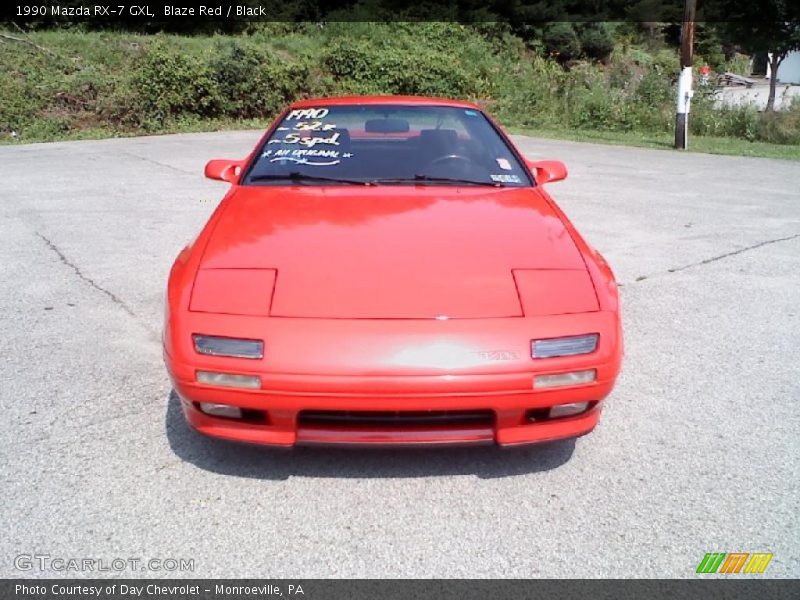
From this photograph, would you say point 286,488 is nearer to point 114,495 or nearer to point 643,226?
point 114,495

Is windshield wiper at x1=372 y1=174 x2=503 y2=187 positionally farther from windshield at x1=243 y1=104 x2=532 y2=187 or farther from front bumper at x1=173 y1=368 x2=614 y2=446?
front bumper at x1=173 y1=368 x2=614 y2=446

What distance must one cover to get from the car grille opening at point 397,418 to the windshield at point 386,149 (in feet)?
4.75

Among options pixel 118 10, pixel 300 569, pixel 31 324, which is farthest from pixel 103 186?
pixel 118 10

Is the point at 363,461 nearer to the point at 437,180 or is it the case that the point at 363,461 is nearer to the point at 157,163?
the point at 437,180

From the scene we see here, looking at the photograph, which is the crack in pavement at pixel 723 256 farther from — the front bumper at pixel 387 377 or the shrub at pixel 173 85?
the shrub at pixel 173 85

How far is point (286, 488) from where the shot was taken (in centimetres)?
249

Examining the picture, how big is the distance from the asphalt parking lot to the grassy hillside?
41.1 feet

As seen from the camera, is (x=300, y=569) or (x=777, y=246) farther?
(x=777, y=246)

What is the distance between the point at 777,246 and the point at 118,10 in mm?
26244

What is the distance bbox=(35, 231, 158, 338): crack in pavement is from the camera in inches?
164

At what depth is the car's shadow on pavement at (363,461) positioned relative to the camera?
258 centimetres

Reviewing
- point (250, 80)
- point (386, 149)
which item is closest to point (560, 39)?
point (250, 80)

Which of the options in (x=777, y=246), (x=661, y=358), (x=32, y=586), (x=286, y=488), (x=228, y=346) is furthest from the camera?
(x=777, y=246)
